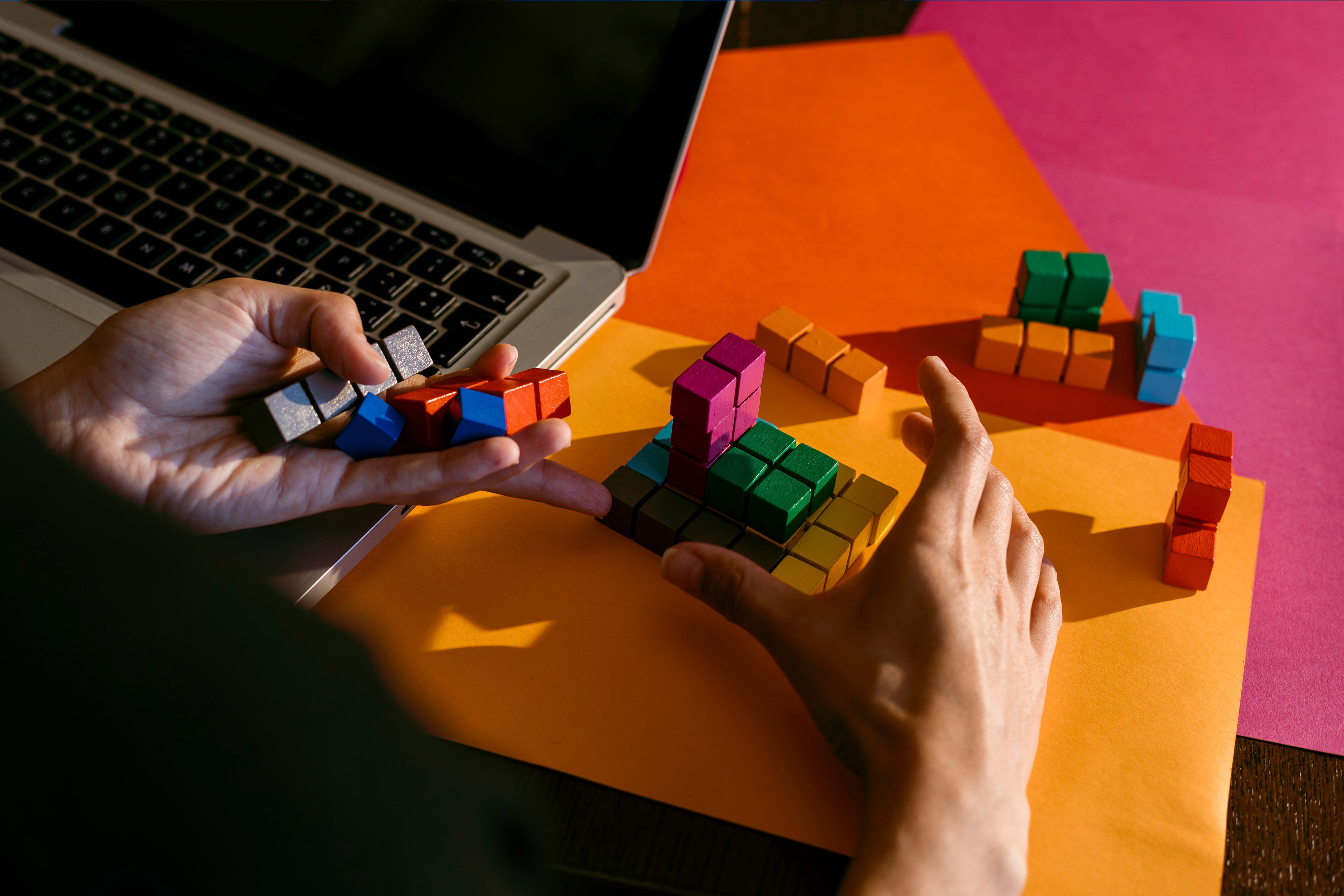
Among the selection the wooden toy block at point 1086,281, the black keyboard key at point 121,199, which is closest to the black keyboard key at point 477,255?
the black keyboard key at point 121,199

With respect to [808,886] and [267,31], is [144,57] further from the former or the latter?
[808,886]

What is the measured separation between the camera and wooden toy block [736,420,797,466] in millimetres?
972

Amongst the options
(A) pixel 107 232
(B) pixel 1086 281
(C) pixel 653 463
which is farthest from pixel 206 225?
(B) pixel 1086 281

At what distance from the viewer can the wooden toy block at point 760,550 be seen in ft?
3.02

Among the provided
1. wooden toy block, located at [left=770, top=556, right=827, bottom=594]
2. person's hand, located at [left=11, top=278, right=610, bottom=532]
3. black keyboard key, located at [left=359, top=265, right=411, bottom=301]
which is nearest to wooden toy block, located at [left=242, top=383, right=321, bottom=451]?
person's hand, located at [left=11, top=278, right=610, bottom=532]

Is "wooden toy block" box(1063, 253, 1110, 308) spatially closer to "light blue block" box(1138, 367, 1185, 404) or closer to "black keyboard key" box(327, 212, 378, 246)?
"light blue block" box(1138, 367, 1185, 404)

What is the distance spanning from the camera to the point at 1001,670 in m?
0.78

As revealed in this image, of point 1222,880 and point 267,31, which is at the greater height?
point 267,31

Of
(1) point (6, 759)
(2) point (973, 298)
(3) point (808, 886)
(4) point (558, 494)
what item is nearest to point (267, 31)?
(4) point (558, 494)

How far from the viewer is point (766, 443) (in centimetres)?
98

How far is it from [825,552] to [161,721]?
2.17 feet

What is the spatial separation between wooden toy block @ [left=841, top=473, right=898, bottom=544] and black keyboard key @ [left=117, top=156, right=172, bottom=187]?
3.34ft

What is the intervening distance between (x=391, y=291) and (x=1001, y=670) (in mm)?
808

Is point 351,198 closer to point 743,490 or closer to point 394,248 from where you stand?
point 394,248
